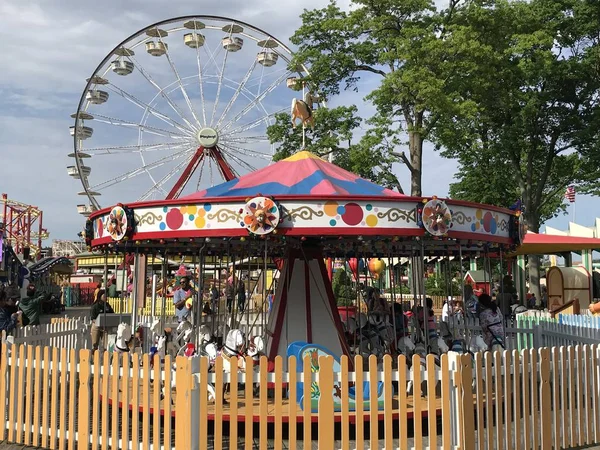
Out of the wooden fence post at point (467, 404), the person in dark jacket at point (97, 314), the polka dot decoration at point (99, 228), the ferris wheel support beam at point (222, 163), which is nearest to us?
the wooden fence post at point (467, 404)

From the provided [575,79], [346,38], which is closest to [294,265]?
[346,38]

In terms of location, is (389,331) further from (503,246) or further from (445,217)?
(445,217)

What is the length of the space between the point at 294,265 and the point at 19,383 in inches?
155

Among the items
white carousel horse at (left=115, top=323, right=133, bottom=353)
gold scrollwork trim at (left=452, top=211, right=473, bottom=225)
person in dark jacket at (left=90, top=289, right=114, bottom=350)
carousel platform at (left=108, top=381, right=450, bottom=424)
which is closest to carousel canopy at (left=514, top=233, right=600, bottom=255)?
gold scrollwork trim at (left=452, top=211, right=473, bottom=225)

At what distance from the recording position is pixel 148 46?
23.4 metres

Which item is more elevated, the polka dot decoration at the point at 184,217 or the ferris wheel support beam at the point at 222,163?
the ferris wheel support beam at the point at 222,163

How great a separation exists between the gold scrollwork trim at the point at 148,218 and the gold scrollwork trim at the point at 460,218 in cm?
354

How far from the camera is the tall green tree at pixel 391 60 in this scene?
1872 centimetres

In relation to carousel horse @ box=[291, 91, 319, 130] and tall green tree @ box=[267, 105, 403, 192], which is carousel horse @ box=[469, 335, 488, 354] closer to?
carousel horse @ box=[291, 91, 319, 130]

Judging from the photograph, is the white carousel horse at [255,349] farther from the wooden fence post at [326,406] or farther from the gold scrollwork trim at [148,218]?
the wooden fence post at [326,406]

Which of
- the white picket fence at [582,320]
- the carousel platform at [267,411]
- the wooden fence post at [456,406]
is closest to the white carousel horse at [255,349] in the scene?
the carousel platform at [267,411]

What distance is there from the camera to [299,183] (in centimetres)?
812

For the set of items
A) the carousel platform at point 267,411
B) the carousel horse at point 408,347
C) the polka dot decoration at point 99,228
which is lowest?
the carousel platform at point 267,411

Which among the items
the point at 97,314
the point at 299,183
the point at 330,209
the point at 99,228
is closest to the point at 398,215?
the point at 330,209
